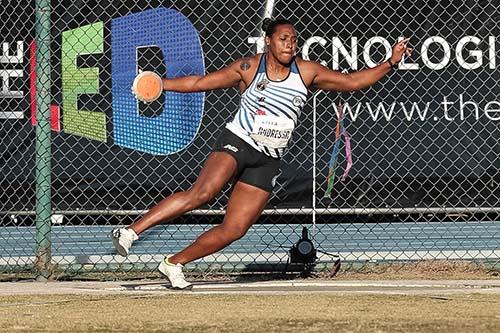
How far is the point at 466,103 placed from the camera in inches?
421

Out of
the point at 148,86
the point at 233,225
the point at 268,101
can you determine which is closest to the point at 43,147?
the point at 148,86

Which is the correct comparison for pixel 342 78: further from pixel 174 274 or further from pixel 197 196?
pixel 174 274

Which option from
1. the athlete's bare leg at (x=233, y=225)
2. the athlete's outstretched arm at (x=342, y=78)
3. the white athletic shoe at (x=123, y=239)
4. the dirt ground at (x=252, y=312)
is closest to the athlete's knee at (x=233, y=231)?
the athlete's bare leg at (x=233, y=225)

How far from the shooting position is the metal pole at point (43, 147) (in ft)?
29.1

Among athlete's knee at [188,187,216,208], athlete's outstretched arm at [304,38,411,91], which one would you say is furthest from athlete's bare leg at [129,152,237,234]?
athlete's outstretched arm at [304,38,411,91]

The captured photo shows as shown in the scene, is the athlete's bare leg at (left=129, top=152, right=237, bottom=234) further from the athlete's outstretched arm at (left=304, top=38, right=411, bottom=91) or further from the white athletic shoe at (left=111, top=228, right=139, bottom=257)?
the athlete's outstretched arm at (left=304, top=38, right=411, bottom=91)

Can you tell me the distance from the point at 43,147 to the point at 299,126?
264 cm

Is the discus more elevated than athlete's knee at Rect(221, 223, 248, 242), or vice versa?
the discus

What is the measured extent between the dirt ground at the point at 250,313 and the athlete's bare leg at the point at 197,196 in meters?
0.48

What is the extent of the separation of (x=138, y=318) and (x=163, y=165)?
4.64 metres

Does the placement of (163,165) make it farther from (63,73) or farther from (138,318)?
(138,318)

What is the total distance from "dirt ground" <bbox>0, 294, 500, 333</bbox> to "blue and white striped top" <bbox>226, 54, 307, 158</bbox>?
111 centimetres

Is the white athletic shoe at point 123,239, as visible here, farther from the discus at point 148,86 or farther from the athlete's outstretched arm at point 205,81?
the athlete's outstretched arm at point 205,81

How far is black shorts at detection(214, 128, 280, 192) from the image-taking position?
25.6ft
